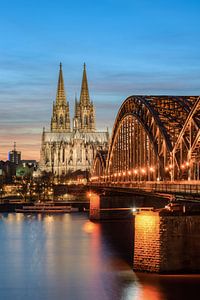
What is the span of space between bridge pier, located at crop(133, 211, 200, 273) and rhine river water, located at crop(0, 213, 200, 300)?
88 cm

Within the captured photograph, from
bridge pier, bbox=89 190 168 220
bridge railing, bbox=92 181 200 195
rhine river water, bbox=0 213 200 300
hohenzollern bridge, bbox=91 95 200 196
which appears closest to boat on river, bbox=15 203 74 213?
hohenzollern bridge, bbox=91 95 200 196

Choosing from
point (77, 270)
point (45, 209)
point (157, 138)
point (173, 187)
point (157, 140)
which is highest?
point (157, 138)

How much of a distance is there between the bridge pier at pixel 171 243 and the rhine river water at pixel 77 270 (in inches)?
34.7

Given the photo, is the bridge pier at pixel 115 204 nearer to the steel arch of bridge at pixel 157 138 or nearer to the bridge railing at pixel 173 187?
the steel arch of bridge at pixel 157 138

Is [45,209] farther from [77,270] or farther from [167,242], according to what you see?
[167,242]

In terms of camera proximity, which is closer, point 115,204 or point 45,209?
point 115,204

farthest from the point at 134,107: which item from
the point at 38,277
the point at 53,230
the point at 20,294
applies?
the point at 20,294

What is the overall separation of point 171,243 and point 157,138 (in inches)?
1403

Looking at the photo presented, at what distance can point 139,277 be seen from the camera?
44.5m

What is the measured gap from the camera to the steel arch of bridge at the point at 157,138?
6025cm

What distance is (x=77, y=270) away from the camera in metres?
50.9

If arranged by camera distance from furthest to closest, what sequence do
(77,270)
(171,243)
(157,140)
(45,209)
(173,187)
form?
(45,209) → (157,140) → (173,187) → (77,270) → (171,243)

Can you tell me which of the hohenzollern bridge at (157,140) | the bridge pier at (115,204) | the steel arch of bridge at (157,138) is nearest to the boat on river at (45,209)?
the hohenzollern bridge at (157,140)

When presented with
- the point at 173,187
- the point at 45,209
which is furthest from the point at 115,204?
the point at 173,187
